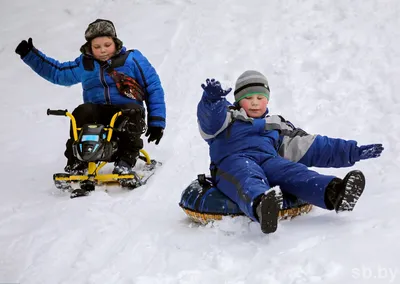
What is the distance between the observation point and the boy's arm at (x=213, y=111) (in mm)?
3404

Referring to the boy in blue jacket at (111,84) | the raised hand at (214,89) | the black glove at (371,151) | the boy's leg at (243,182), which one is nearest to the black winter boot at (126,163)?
the boy in blue jacket at (111,84)

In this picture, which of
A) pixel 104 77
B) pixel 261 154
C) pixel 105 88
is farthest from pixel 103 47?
pixel 261 154

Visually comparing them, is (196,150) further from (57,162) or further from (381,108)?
(381,108)

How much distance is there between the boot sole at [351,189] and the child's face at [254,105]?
1169mm

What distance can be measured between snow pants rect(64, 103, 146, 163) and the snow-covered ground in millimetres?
350

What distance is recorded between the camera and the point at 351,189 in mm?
3170

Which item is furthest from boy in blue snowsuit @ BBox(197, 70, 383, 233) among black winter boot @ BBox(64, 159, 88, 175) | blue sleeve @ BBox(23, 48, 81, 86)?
blue sleeve @ BBox(23, 48, 81, 86)

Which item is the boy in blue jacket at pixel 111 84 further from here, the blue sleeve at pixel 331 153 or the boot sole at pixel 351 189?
the boot sole at pixel 351 189

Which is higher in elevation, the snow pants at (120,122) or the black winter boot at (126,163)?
the snow pants at (120,122)

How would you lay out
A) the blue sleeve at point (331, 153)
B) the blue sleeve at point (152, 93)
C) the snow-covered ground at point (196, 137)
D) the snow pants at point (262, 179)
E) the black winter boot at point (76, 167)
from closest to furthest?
the snow-covered ground at point (196, 137) < the snow pants at point (262, 179) < the blue sleeve at point (331, 153) < the black winter boot at point (76, 167) < the blue sleeve at point (152, 93)

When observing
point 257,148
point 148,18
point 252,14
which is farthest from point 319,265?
point 148,18

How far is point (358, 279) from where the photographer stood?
2480mm

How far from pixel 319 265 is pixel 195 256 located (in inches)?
28.7

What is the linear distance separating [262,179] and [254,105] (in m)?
0.86
